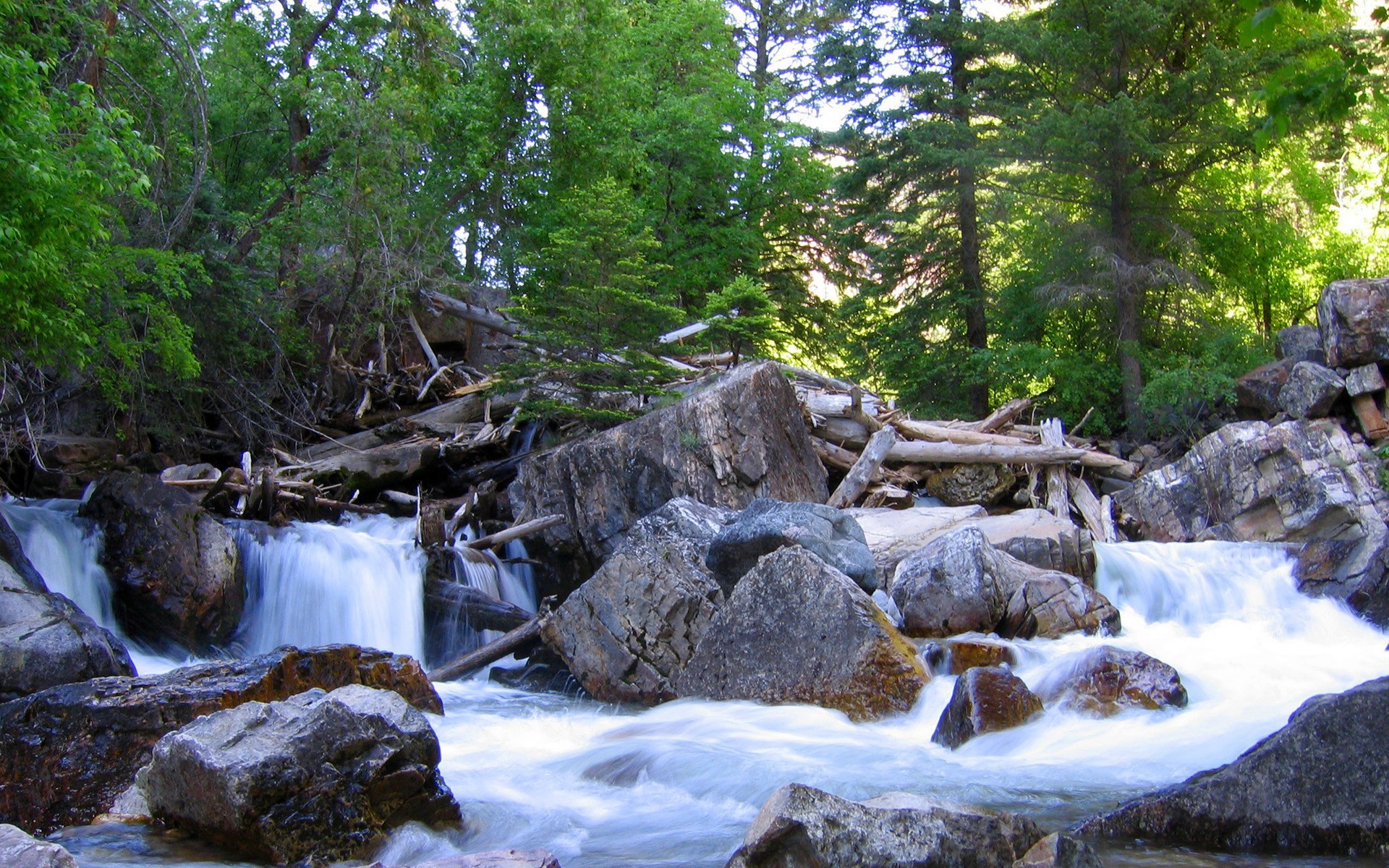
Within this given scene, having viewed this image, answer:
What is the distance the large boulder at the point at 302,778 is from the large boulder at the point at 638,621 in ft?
10.9

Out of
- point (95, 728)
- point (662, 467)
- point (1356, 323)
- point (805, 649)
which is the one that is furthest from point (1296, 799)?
point (1356, 323)

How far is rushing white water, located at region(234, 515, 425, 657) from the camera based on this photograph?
1129 centimetres

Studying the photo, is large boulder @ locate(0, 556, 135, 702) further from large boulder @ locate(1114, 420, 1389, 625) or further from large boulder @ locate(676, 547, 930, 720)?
large boulder @ locate(1114, 420, 1389, 625)

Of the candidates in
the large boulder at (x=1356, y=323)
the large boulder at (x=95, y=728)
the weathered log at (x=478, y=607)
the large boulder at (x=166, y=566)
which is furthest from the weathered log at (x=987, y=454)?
the large boulder at (x=95, y=728)

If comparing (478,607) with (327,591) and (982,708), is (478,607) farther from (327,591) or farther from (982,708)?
(982,708)

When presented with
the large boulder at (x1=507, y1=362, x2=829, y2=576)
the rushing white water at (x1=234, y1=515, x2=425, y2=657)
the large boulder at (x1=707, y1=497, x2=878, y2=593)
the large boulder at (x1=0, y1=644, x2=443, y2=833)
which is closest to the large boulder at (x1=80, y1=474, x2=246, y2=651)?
the rushing white water at (x1=234, y1=515, x2=425, y2=657)

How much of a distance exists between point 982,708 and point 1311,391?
419 inches

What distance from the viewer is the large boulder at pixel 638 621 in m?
8.88

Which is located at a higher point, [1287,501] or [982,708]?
[1287,501]

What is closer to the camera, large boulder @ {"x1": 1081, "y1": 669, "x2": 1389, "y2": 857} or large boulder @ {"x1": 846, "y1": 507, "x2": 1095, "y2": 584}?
large boulder @ {"x1": 1081, "y1": 669, "x2": 1389, "y2": 857}

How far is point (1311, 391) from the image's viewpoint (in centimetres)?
1466

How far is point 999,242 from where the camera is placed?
23.1 m

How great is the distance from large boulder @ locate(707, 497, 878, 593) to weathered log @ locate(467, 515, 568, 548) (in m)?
3.03

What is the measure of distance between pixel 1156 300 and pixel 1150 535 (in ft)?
→ 22.5
